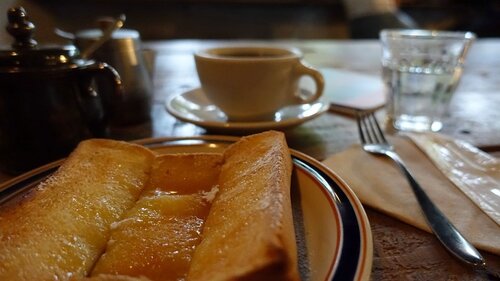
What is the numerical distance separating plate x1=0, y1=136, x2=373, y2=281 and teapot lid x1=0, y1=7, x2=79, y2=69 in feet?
0.58

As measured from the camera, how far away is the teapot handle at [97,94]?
0.66 meters

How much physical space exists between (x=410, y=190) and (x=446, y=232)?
0.36 ft

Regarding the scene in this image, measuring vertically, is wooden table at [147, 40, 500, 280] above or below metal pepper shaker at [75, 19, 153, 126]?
below

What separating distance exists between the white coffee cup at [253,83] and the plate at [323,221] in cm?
19

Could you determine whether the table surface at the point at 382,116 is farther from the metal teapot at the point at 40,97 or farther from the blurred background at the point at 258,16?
the blurred background at the point at 258,16

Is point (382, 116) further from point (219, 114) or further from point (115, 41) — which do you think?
point (115, 41)

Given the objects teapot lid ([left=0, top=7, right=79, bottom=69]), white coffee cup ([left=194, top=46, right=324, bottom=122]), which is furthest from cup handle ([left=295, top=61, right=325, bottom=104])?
teapot lid ([left=0, top=7, right=79, bottom=69])

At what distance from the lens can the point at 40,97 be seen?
2.00ft

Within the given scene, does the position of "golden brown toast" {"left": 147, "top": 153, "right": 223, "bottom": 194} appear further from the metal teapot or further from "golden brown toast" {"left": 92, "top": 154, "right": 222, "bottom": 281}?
the metal teapot

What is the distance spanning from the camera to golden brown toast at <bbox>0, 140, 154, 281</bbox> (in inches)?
14.2

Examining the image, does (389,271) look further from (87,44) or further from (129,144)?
(87,44)

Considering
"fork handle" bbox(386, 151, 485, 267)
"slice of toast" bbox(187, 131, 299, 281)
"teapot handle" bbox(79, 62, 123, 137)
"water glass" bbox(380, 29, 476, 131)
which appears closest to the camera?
"slice of toast" bbox(187, 131, 299, 281)

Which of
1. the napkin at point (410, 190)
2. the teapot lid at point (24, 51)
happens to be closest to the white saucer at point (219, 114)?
the napkin at point (410, 190)

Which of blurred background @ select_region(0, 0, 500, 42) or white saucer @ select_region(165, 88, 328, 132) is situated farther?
blurred background @ select_region(0, 0, 500, 42)
